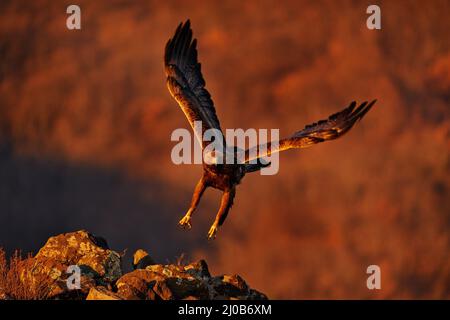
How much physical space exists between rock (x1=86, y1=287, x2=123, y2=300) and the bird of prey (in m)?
1.76

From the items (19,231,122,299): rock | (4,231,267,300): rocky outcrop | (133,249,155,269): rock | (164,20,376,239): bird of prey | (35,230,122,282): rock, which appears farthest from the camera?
(133,249,155,269): rock

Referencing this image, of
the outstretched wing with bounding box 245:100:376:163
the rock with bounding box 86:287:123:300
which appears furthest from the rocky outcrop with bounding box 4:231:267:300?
the outstretched wing with bounding box 245:100:376:163

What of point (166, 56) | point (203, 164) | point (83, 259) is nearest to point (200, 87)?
point (166, 56)

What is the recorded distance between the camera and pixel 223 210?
18.8 metres

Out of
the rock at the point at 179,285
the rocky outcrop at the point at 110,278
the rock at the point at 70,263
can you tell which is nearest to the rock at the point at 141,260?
the rocky outcrop at the point at 110,278

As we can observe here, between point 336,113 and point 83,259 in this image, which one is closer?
point 336,113

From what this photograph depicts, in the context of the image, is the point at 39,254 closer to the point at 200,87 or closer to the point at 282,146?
the point at 200,87

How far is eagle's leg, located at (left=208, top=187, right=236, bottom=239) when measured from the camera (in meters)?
18.6

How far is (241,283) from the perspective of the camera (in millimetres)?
19656

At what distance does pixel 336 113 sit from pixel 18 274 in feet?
21.6

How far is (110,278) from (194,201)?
2.62 m

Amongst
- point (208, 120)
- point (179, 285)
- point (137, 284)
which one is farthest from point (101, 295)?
point (208, 120)

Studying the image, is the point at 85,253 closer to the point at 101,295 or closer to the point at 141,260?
the point at 141,260

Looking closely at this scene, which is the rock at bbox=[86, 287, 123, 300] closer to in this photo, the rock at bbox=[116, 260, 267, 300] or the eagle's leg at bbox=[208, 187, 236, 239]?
the rock at bbox=[116, 260, 267, 300]
